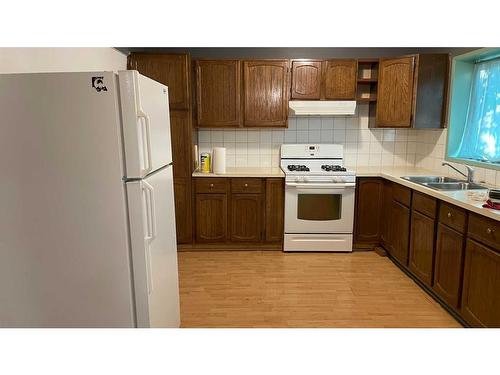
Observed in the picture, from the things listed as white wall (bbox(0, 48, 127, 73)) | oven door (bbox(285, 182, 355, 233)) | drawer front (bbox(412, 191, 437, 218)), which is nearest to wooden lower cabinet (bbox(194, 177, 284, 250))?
oven door (bbox(285, 182, 355, 233))

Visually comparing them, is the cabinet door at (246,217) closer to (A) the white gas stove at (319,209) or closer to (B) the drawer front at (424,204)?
(A) the white gas stove at (319,209)

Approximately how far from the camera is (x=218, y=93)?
3873 millimetres

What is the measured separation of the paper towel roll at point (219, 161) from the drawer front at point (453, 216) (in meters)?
2.18

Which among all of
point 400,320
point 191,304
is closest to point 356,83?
point 400,320

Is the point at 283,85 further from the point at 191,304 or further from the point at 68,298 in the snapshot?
the point at 68,298

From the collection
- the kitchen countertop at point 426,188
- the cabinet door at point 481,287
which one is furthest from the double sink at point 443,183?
the cabinet door at point 481,287

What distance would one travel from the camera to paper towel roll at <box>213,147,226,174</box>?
3.88 metres

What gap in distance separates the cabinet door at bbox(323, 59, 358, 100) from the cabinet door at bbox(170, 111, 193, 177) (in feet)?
5.09

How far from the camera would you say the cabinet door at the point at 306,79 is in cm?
382

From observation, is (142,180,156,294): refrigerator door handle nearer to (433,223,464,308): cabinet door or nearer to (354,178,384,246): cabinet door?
(433,223,464,308): cabinet door

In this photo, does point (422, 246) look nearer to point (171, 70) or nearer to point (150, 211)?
point (150, 211)

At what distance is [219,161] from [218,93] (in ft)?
2.45

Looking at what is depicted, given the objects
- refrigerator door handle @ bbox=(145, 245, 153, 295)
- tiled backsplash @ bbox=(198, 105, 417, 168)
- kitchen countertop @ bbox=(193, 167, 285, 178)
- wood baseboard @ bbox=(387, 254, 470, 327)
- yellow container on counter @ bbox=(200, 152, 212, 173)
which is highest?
tiled backsplash @ bbox=(198, 105, 417, 168)

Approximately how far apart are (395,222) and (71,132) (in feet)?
9.83
